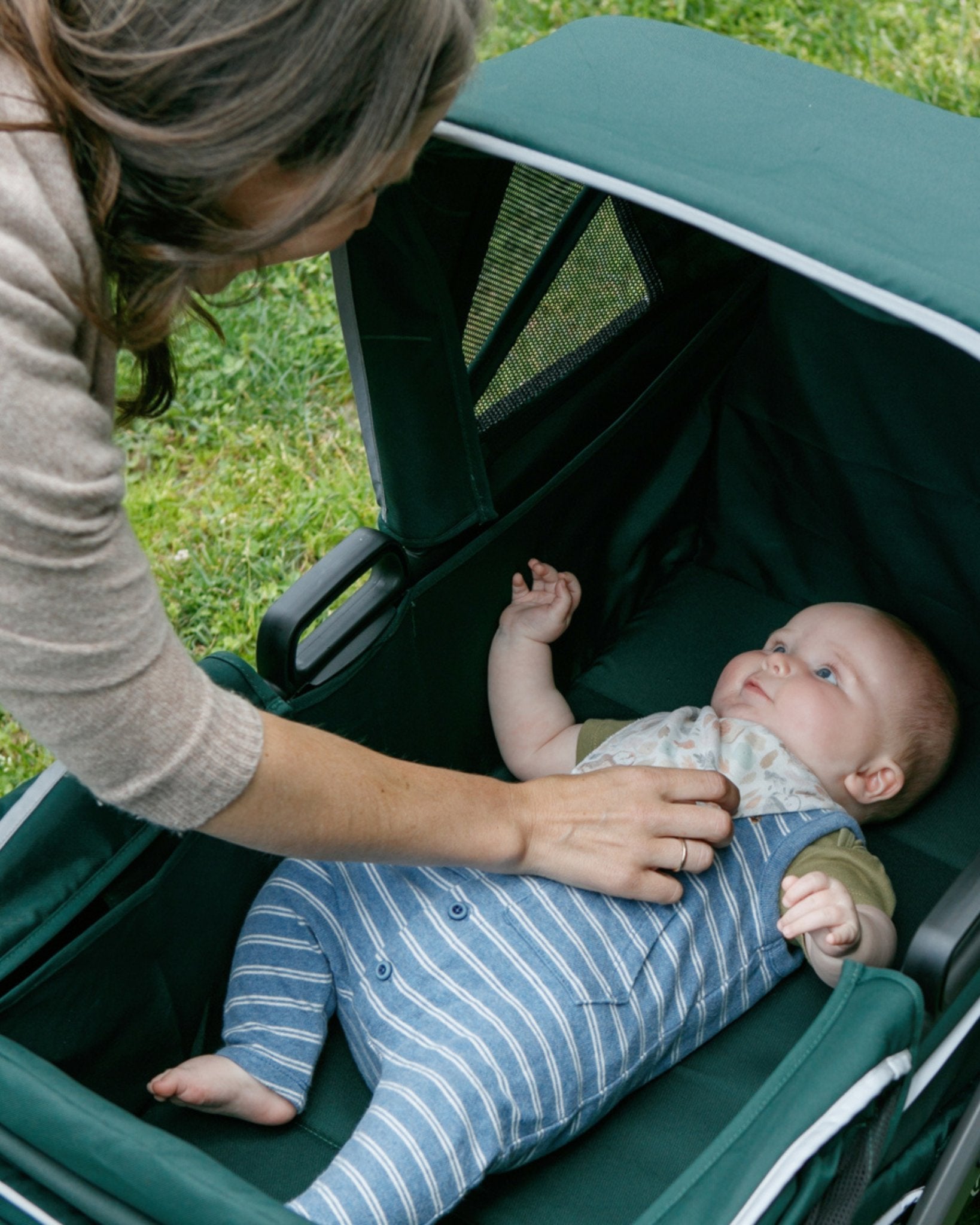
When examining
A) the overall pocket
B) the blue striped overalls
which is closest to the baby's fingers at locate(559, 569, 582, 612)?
the blue striped overalls

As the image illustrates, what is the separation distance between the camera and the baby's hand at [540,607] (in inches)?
83.0

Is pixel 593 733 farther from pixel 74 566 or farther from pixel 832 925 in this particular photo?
pixel 74 566

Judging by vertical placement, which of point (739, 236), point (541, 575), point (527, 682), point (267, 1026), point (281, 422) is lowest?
point (281, 422)

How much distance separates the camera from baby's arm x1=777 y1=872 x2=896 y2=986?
159 centimetres

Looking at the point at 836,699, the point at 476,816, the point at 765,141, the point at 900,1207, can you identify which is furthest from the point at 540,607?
the point at 900,1207

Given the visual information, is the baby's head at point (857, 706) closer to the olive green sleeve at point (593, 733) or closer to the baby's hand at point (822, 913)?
the olive green sleeve at point (593, 733)

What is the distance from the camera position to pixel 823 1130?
1247 mm

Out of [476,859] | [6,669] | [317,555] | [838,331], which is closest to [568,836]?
[476,859]

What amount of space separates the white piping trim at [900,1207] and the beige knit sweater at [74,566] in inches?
37.8

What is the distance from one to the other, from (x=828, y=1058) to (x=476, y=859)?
15.9 inches

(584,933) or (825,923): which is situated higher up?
(825,923)

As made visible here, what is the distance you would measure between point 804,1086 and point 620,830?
0.36 meters

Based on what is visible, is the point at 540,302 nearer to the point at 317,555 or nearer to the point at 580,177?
the point at 580,177

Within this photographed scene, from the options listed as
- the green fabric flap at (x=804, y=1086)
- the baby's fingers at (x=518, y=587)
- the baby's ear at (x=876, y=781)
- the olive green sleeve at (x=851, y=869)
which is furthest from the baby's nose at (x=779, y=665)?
the green fabric flap at (x=804, y=1086)
